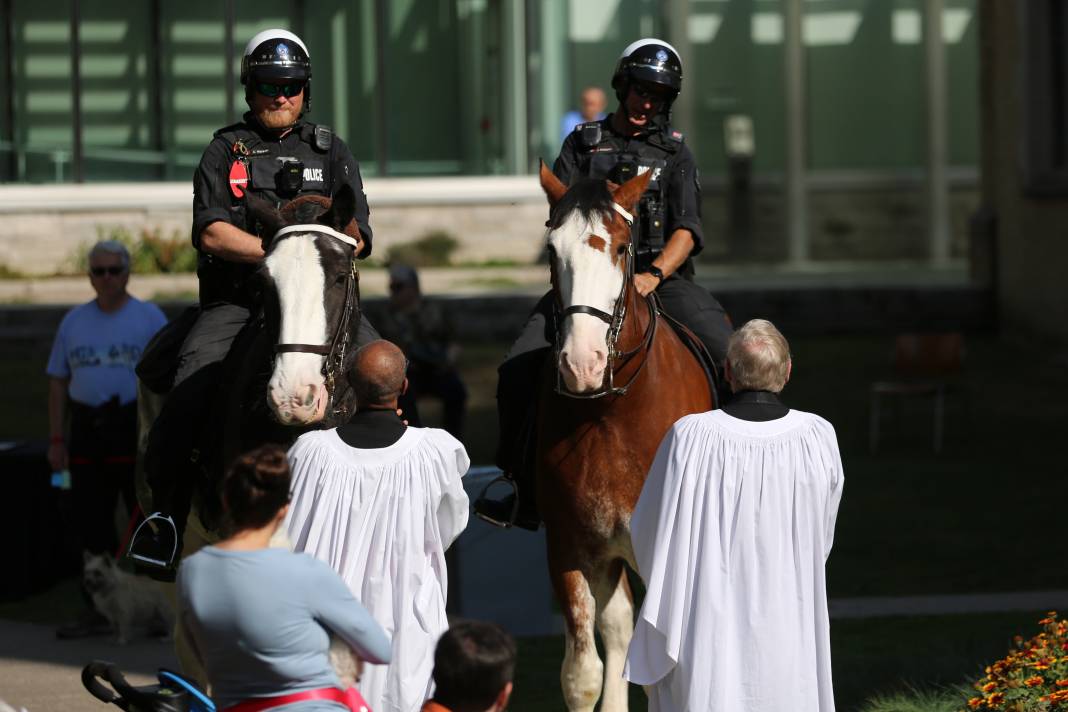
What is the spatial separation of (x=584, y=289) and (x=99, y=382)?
181 inches

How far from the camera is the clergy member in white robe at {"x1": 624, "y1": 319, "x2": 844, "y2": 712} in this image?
629 centimetres

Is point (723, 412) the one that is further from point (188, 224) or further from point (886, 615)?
point (188, 224)

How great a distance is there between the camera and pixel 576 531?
7684 millimetres

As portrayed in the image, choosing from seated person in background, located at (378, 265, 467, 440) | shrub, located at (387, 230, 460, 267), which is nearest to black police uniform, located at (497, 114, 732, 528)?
seated person in background, located at (378, 265, 467, 440)

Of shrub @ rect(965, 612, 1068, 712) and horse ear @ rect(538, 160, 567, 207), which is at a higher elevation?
horse ear @ rect(538, 160, 567, 207)

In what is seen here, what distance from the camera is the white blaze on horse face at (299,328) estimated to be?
6539 mm

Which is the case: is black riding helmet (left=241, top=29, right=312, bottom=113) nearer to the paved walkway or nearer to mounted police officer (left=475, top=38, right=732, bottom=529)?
mounted police officer (left=475, top=38, right=732, bottom=529)

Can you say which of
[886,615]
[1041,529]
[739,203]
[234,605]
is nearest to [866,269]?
[739,203]

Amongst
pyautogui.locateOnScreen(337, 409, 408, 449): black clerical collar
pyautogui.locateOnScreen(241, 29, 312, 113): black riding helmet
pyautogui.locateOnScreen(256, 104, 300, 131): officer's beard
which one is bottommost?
pyautogui.locateOnScreen(337, 409, 408, 449): black clerical collar

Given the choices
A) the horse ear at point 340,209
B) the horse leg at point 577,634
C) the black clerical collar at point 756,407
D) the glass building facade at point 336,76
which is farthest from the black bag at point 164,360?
the glass building facade at point 336,76

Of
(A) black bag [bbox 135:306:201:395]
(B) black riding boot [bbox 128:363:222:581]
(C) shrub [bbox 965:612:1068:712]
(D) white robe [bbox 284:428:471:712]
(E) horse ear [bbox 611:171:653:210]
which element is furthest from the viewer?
(A) black bag [bbox 135:306:201:395]

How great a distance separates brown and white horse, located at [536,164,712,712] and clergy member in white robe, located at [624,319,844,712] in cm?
103

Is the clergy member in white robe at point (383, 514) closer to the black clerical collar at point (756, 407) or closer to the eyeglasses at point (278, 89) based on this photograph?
the black clerical collar at point (756, 407)

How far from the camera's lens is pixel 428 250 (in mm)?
25938
